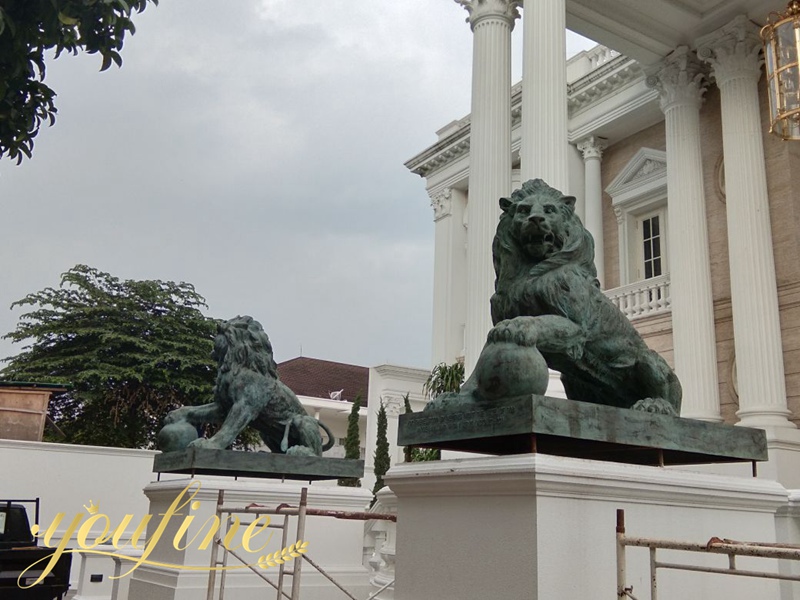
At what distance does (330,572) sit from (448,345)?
48.3ft

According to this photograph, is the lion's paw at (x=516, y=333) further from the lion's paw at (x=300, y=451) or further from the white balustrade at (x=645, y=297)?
the white balustrade at (x=645, y=297)

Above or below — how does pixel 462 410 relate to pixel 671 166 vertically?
below

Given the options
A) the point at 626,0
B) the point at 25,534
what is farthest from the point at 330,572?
the point at 626,0

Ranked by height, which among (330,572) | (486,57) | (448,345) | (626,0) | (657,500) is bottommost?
(330,572)

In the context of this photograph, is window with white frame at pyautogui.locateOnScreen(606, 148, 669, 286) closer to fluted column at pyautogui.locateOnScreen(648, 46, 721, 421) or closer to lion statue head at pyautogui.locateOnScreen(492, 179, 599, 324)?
fluted column at pyautogui.locateOnScreen(648, 46, 721, 421)

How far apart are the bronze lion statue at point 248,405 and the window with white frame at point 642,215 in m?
12.7

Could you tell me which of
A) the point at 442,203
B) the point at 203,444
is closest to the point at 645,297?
the point at 442,203

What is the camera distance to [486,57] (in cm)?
1362

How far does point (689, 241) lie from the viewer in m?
14.2

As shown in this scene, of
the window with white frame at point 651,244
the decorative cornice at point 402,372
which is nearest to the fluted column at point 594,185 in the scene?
the window with white frame at point 651,244

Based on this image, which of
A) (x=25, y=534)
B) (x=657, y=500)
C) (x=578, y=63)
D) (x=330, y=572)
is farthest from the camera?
(x=578, y=63)

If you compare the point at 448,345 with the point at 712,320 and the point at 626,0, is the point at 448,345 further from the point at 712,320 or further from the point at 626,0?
the point at 626,0

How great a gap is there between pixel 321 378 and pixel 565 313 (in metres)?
40.0

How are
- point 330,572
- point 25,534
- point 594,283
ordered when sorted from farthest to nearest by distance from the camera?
point 25,534
point 330,572
point 594,283
